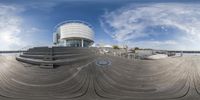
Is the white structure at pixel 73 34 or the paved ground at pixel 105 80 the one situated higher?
the white structure at pixel 73 34

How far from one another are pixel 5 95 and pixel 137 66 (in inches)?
796

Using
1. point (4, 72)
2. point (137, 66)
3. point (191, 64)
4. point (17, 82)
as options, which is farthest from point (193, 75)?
point (4, 72)

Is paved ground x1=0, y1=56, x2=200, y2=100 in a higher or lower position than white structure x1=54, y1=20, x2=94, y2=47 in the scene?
lower

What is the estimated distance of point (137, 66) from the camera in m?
37.1

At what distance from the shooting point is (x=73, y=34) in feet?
211

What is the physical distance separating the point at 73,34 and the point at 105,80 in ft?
110

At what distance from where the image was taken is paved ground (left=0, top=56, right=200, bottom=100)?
2775 centimetres

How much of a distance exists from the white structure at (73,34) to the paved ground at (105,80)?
2512 cm

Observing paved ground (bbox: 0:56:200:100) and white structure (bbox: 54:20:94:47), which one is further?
white structure (bbox: 54:20:94:47)

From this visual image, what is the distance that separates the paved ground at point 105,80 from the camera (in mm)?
27747

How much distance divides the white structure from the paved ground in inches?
989

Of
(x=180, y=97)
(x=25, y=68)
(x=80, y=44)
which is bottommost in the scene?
(x=180, y=97)

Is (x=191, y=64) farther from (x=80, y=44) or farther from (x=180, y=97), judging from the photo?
(x=80, y=44)

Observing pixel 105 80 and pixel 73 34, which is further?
pixel 73 34
